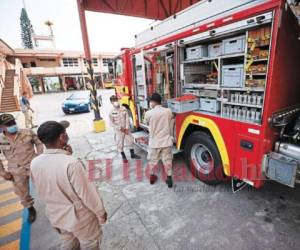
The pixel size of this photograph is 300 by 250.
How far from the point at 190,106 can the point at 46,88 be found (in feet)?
123

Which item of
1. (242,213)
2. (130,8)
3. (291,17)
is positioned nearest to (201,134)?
(242,213)

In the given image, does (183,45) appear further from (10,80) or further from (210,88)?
(10,80)

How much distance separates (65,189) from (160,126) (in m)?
1.93

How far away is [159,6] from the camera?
723 centimetres

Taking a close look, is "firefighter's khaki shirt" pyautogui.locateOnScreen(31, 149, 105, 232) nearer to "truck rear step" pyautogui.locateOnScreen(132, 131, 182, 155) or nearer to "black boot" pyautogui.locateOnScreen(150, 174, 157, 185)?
"black boot" pyautogui.locateOnScreen(150, 174, 157, 185)

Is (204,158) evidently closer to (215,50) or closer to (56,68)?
(215,50)

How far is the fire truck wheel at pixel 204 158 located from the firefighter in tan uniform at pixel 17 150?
2.48m

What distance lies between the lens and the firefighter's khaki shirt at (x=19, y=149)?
246cm

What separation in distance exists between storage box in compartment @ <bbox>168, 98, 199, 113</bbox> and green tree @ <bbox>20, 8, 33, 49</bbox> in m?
55.2

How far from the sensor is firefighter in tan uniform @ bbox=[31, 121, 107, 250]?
142cm

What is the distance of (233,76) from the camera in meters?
2.59

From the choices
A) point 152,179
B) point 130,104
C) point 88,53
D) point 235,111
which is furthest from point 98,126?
point 235,111

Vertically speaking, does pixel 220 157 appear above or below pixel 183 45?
below

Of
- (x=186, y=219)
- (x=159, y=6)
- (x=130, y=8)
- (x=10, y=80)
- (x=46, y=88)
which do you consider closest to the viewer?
(x=186, y=219)
